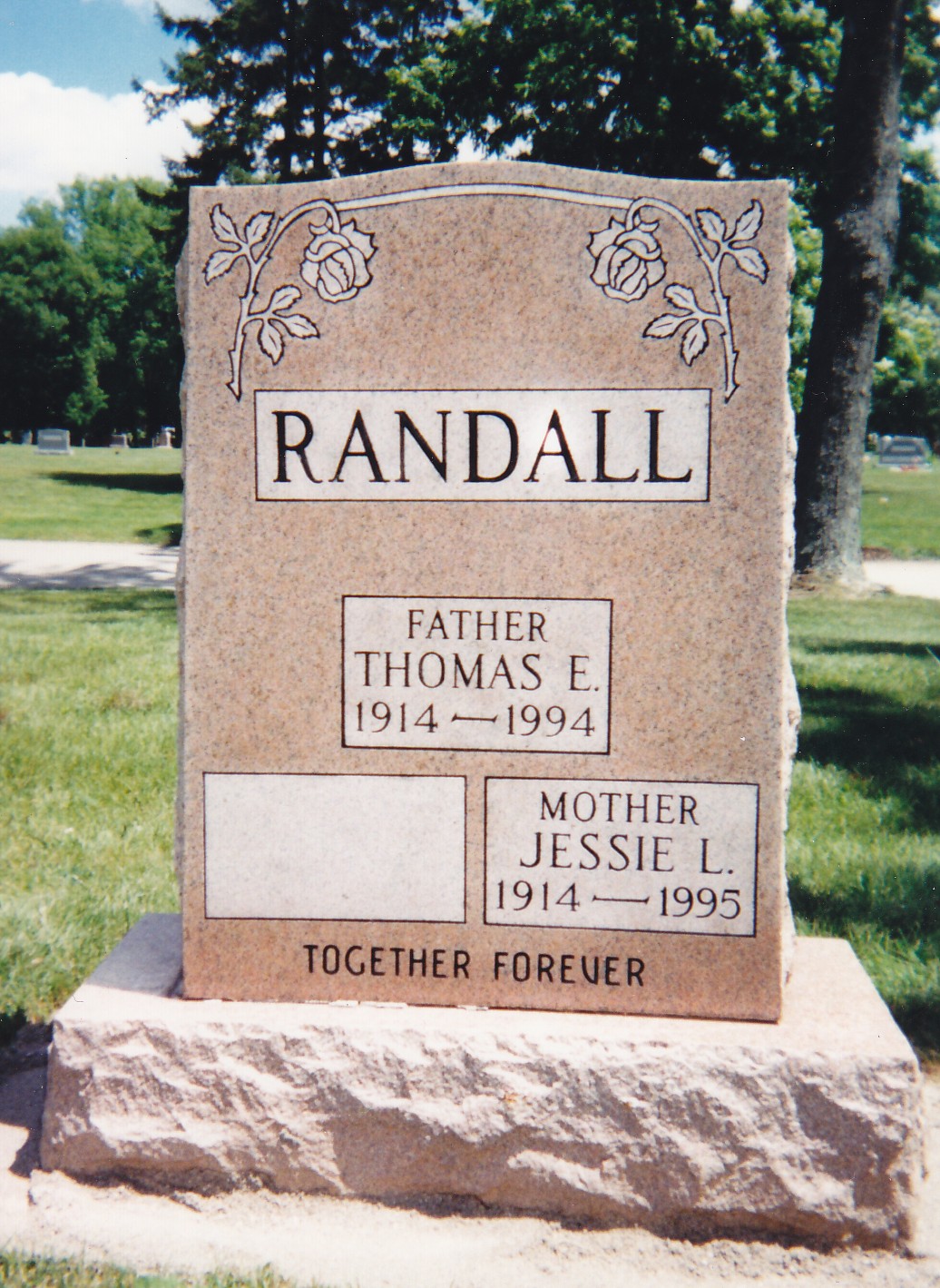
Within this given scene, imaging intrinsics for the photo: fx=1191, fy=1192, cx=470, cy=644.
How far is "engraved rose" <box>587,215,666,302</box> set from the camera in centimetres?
238

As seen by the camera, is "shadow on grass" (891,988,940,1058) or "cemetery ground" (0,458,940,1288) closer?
"shadow on grass" (891,988,940,1058)

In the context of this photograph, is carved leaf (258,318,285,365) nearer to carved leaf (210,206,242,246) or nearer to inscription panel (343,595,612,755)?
carved leaf (210,206,242,246)

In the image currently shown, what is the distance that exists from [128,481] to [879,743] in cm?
2613

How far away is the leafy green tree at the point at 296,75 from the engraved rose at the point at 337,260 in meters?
21.1

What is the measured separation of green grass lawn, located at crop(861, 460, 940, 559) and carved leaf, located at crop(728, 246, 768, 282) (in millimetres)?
14031

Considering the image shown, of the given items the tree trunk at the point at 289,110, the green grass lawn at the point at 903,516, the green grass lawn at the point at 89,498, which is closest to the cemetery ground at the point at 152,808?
the green grass lawn at the point at 89,498

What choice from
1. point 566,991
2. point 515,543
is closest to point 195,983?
point 566,991

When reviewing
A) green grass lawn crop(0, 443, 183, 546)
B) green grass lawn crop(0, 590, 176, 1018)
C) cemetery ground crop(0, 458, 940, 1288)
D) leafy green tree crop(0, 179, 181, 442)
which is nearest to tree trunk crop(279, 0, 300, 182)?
green grass lawn crop(0, 443, 183, 546)

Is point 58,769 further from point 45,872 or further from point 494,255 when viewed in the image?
point 494,255

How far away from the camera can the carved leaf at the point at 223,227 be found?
96.5 inches

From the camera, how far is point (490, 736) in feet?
8.18

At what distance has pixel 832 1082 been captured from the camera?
89.1 inches

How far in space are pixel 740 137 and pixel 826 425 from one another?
8.75 metres

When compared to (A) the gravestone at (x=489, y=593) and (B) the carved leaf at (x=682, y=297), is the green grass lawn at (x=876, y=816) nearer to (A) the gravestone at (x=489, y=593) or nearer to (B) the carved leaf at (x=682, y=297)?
(A) the gravestone at (x=489, y=593)
